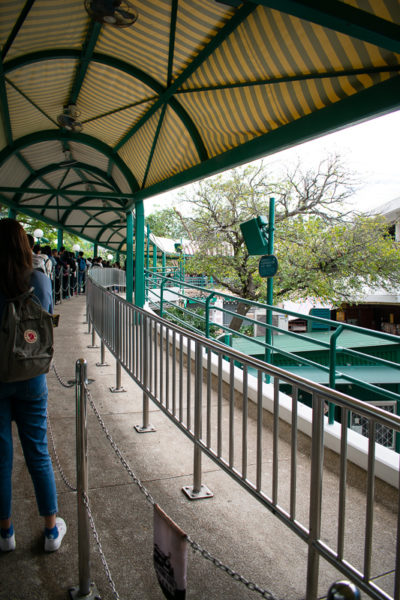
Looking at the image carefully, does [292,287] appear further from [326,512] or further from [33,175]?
[326,512]

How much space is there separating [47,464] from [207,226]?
61.4 ft

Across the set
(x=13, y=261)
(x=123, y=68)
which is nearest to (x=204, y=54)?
(x=123, y=68)

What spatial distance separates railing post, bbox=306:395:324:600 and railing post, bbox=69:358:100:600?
3.47ft

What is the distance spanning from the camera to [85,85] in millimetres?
7484

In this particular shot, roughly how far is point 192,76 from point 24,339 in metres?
5.10

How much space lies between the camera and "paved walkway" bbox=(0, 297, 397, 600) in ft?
7.24

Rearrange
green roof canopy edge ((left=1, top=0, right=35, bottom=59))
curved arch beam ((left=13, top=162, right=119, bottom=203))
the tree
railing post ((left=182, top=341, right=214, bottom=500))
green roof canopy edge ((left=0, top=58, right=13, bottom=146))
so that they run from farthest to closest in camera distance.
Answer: the tree < curved arch beam ((left=13, top=162, right=119, bottom=203)) < green roof canopy edge ((left=0, top=58, right=13, bottom=146)) < green roof canopy edge ((left=1, top=0, right=35, bottom=59)) < railing post ((left=182, top=341, right=214, bottom=500))

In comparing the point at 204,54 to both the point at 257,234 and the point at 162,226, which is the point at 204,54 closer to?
the point at 257,234

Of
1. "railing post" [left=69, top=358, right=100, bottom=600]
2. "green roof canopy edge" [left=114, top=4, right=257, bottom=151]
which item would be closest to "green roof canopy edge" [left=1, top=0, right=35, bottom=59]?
"green roof canopy edge" [left=114, top=4, right=257, bottom=151]

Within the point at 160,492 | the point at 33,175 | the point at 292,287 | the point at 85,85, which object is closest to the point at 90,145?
the point at 85,85

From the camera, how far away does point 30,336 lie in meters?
2.22

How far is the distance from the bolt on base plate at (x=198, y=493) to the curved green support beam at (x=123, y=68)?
543 cm

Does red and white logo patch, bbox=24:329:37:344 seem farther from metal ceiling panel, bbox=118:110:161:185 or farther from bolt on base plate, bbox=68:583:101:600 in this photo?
metal ceiling panel, bbox=118:110:161:185

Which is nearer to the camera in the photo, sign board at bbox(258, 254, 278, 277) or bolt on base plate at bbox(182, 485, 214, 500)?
bolt on base plate at bbox(182, 485, 214, 500)
